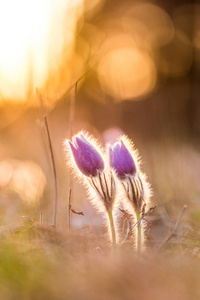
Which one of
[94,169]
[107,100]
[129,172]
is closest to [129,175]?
[129,172]

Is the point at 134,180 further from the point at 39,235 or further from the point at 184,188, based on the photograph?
the point at 184,188

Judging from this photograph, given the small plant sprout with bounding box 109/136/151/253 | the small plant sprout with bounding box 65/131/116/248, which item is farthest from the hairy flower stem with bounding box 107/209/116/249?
the small plant sprout with bounding box 109/136/151/253

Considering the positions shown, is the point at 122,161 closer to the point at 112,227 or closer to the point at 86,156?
the point at 86,156

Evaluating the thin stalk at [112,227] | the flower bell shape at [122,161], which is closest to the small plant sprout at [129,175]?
the flower bell shape at [122,161]

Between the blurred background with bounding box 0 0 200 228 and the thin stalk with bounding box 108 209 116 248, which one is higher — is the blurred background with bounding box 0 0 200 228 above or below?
above

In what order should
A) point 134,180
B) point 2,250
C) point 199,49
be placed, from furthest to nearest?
1. point 199,49
2. point 134,180
3. point 2,250

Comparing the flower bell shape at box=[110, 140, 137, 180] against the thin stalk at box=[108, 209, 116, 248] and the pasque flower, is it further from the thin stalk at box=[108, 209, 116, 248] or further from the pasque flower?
the thin stalk at box=[108, 209, 116, 248]

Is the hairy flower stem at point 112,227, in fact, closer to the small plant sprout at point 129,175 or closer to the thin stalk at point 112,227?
the thin stalk at point 112,227

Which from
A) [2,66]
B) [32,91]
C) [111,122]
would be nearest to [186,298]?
[32,91]
